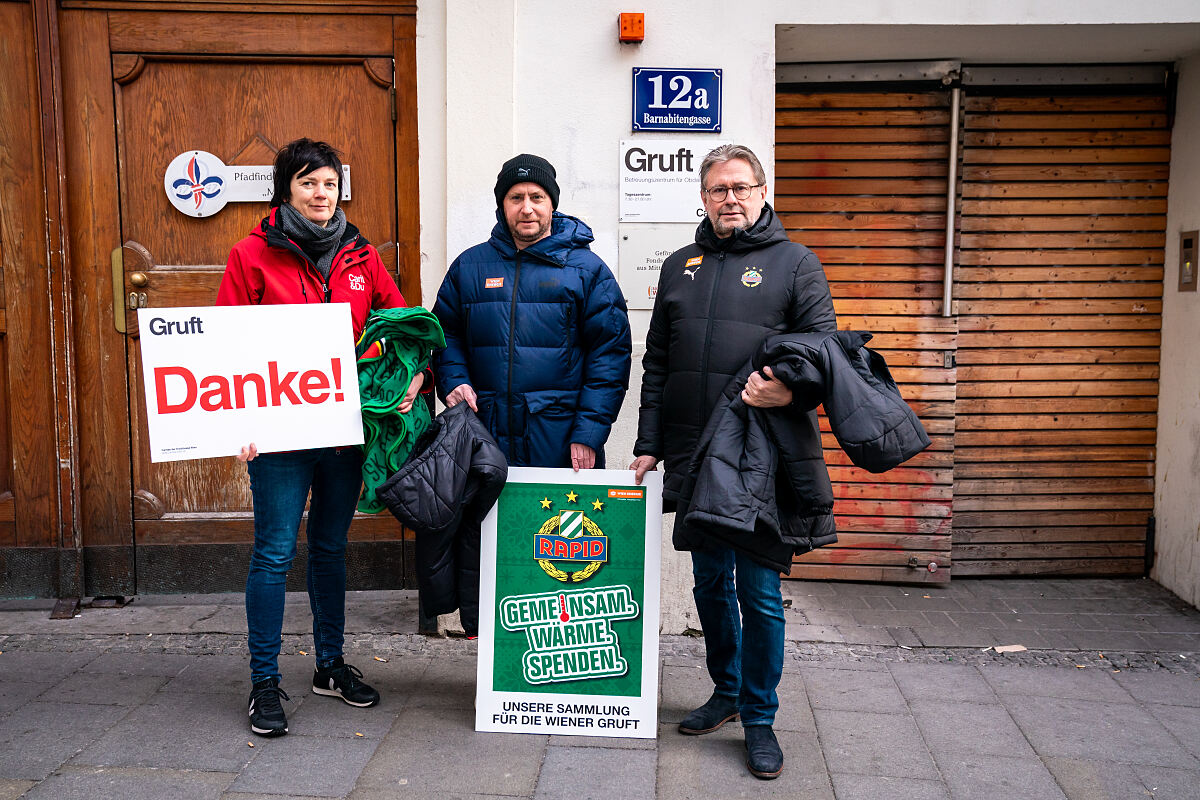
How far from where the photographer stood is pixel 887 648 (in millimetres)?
4484

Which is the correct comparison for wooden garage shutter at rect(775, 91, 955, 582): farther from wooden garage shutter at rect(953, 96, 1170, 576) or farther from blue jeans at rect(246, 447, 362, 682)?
blue jeans at rect(246, 447, 362, 682)

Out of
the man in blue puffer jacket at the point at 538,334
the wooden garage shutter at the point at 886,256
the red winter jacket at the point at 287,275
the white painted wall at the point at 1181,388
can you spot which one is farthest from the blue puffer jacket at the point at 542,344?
the white painted wall at the point at 1181,388

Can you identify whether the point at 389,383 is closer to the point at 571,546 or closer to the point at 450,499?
the point at 450,499

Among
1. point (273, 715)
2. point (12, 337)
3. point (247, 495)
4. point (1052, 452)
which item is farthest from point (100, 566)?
point (1052, 452)

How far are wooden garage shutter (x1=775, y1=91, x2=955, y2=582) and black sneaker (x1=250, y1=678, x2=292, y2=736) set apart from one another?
3.04 m

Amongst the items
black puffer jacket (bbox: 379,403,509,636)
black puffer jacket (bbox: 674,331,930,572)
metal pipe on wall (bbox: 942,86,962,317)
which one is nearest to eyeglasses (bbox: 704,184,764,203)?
black puffer jacket (bbox: 674,331,930,572)

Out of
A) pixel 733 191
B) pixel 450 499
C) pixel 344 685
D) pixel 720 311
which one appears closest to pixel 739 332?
pixel 720 311

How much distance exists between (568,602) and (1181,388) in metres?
3.59

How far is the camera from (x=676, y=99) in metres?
4.36

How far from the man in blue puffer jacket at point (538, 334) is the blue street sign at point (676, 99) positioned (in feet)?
3.08

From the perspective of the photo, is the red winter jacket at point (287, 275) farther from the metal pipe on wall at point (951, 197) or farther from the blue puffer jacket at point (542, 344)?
the metal pipe on wall at point (951, 197)

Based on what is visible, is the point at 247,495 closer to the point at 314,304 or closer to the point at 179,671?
the point at 179,671

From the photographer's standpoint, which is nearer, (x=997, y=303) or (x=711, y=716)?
(x=711, y=716)

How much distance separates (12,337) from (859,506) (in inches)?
170
